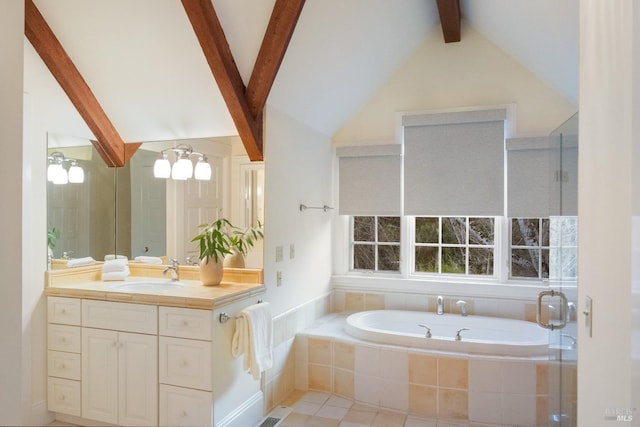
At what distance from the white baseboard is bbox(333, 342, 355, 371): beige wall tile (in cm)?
65

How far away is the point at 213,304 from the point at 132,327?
A: 602 millimetres

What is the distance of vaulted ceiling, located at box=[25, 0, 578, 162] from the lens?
8.28ft

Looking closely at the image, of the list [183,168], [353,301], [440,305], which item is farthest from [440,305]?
[183,168]

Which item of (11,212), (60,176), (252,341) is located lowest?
(252,341)

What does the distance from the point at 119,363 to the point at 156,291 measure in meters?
0.49

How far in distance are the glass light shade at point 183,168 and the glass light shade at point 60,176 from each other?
75 cm

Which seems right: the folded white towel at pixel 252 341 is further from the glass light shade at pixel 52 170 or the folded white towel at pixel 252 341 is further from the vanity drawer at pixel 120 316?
the glass light shade at pixel 52 170

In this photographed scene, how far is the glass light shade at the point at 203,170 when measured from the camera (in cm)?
311

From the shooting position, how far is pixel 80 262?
3.06m

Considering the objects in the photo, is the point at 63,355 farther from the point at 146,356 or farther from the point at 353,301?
the point at 353,301

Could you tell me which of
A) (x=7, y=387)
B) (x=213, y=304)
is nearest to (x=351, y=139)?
(x=213, y=304)

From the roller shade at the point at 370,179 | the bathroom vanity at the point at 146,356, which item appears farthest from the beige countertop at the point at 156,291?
the roller shade at the point at 370,179

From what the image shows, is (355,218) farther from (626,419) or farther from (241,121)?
(626,419)

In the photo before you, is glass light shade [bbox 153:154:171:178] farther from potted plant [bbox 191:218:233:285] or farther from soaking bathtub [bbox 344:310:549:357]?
soaking bathtub [bbox 344:310:549:357]
